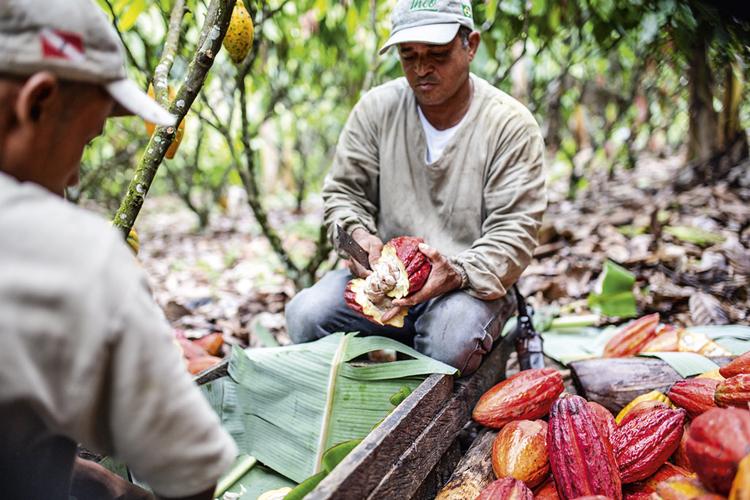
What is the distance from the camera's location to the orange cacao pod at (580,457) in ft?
3.81

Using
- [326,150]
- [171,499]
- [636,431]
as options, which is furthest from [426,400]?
[326,150]

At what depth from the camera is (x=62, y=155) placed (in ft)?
2.39

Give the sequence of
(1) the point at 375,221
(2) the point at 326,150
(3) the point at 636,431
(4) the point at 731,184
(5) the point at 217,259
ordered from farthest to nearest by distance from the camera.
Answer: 1. (2) the point at 326,150
2. (5) the point at 217,259
3. (4) the point at 731,184
4. (1) the point at 375,221
5. (3) the point at 636,431

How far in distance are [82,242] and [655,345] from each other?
76.5 inches

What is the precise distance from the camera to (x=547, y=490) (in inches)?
50.7

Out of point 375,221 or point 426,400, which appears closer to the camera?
point 426,400

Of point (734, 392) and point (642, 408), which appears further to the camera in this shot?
point (642, 408)

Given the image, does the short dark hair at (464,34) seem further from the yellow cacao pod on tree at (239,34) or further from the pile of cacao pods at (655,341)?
the pile of cacao pods at (655,341)

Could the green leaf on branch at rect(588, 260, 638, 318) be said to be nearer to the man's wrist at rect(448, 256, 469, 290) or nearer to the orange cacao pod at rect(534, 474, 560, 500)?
the man's wrist at rect(448, 256, 469, 290)

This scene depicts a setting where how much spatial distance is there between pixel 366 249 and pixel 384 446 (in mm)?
846

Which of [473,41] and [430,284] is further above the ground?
[473,41]

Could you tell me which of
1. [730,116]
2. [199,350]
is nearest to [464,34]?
[199,350]

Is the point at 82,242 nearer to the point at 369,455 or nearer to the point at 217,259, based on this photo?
the point at 369,455

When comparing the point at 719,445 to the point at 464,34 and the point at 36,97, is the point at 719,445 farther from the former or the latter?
the point at 464,34
